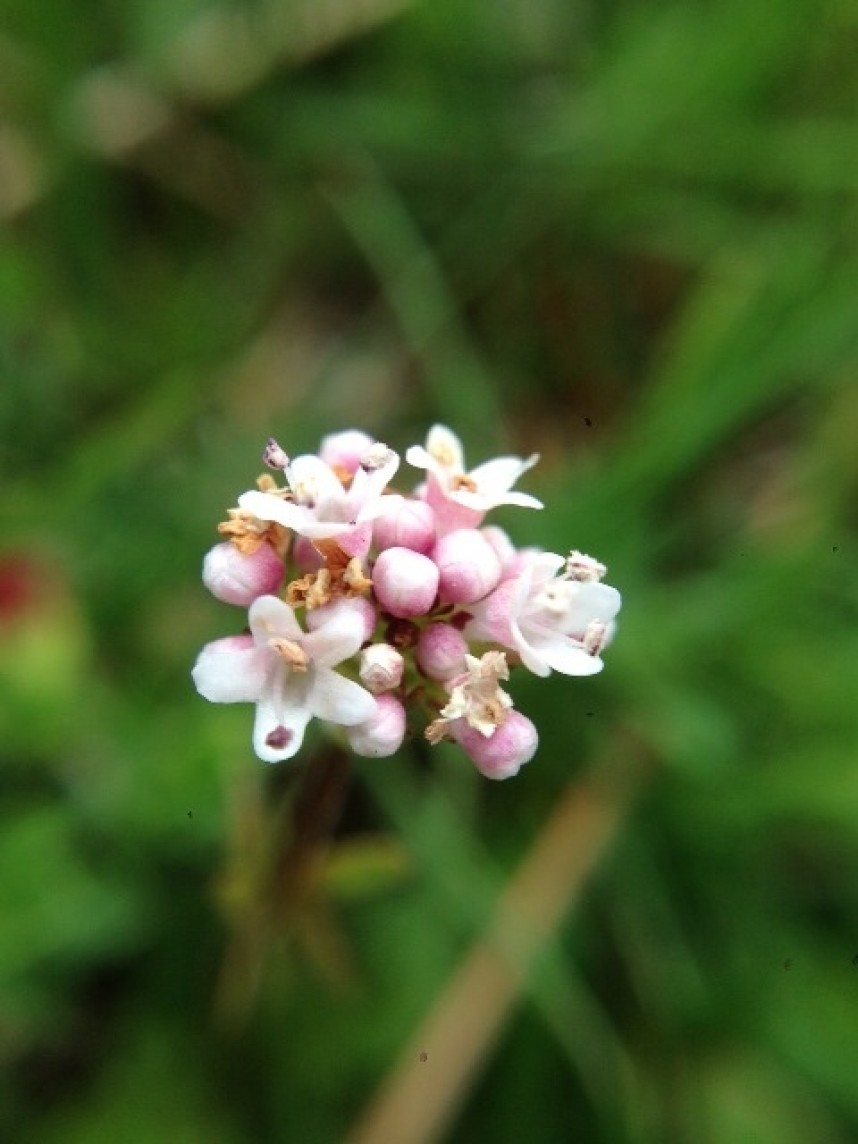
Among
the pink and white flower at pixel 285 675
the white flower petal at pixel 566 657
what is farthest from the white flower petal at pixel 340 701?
the white flower petal at pixel 566 657

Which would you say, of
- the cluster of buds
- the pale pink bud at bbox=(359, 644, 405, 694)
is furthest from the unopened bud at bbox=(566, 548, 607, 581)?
the pale pink bud at bbox=(359, 644, 405, 694)

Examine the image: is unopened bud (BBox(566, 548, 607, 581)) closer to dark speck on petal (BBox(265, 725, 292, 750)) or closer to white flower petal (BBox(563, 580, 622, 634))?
white flower petal (BBox(563, 580, 622, 634))

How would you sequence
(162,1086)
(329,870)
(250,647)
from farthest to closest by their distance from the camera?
(162,1086) < (329,870) < (250,647)

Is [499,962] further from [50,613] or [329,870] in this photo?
[50,613]

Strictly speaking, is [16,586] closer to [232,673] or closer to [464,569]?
[232,673]

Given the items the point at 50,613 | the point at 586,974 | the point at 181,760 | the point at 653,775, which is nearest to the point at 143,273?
the point at 50,613

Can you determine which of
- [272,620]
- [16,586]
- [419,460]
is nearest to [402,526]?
[419,460]
